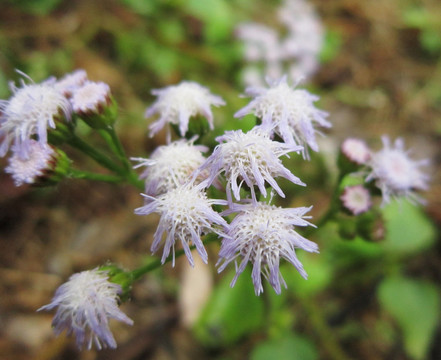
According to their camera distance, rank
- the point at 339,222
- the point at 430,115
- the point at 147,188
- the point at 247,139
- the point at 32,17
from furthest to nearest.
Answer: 1. the point at 430,115
2. the point at 32,17
3. the point at 339,222
4. the point at 147,188
5. the point at 247,139

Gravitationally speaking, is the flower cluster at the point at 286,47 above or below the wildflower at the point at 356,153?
above

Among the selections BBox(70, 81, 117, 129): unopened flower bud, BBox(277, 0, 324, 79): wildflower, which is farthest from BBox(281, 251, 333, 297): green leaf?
BBox(277, 0, 324, 79): wildflower

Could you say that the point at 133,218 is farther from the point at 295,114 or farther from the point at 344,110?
the point at 344,110

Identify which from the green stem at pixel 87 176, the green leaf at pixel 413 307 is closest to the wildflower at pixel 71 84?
the green stem at pixel 87 176

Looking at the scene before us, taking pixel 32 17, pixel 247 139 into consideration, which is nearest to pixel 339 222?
pixel 247 139

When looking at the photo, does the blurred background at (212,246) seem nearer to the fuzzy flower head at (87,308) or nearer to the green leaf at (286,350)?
the green leaf at (286,350)

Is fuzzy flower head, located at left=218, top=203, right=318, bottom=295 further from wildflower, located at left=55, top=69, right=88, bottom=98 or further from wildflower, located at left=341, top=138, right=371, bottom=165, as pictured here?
wildflower, located at left=55, top=69, right=88, bottom=98

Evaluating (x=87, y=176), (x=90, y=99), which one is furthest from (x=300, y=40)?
(x=87, y=176)
